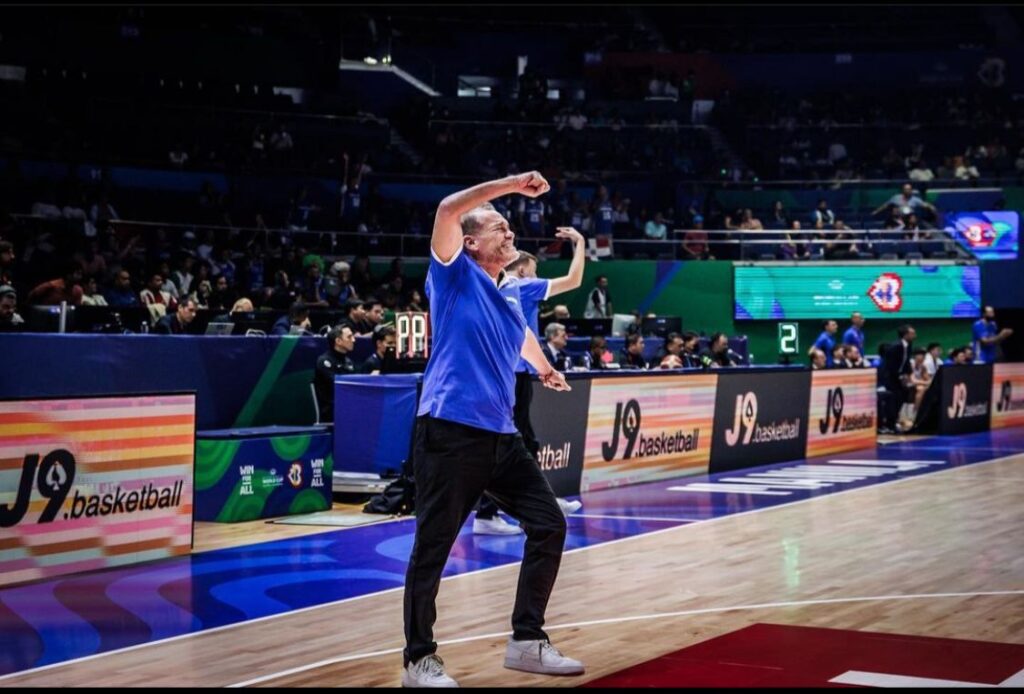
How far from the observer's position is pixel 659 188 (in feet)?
101

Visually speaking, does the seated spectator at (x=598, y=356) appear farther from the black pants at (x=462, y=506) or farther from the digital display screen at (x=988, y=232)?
the digital display screen at (x=988, y=232)

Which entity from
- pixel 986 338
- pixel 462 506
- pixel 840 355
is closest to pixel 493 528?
pixel 462 506

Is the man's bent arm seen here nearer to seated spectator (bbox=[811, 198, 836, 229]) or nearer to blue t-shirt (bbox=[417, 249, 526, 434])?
blue t-shirt (bbox=[417, 249, 526, 434])

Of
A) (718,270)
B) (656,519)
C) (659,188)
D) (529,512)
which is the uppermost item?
(659,188)

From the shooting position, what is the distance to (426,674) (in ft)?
15.9

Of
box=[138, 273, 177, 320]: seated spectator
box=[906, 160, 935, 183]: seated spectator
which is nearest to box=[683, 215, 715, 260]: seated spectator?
box=[906, 160, 935, 183]: seated spectator

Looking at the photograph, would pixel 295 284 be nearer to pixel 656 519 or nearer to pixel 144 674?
pixel 656 519

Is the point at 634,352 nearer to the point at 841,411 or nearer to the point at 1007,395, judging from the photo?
the point at 841,411

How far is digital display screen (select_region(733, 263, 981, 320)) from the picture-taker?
1068 inches

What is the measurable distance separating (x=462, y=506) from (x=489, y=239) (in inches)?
41.7

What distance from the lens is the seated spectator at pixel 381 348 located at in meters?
12.6

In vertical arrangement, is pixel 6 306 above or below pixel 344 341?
above

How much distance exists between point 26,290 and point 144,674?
41.6 ft

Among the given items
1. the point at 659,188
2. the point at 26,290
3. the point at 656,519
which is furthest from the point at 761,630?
the point at 659,188
